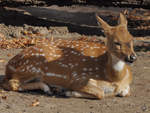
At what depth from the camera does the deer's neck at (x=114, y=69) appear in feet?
22.0

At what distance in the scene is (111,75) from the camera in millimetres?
6777

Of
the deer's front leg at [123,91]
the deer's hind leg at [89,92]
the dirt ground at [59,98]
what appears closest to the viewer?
the dirt ground at [59,98]

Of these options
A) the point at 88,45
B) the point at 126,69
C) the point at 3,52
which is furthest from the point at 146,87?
the point at 3,52

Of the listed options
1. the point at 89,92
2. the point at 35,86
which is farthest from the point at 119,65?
the point at 35,86

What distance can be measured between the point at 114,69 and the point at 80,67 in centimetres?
58

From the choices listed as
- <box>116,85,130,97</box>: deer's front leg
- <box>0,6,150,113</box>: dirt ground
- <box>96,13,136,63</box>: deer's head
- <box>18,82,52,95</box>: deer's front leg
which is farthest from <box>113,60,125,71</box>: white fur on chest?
<box>18,82,52,95</box>: deer's front leg

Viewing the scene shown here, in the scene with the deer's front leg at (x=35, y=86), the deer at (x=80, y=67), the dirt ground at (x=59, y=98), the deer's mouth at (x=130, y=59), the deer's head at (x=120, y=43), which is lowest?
the dirt ground at (x=59, y=98)

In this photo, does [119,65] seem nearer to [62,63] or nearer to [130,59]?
[130,59]

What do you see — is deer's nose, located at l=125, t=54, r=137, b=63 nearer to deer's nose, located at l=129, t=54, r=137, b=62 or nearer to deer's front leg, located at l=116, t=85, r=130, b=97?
deer's nose, located at l=129, t=54, r=137, b=62

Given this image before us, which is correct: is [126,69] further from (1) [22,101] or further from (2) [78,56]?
(1) [22,101]

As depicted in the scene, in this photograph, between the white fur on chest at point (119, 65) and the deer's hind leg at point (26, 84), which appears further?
the deer's hind leg at point (26, 84)

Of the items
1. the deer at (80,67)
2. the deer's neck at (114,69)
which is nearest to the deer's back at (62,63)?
the deer at (80,67)

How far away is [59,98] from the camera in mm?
6773

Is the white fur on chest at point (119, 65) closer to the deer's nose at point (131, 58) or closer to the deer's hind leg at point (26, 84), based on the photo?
the deer's nose at point (131, 58)
